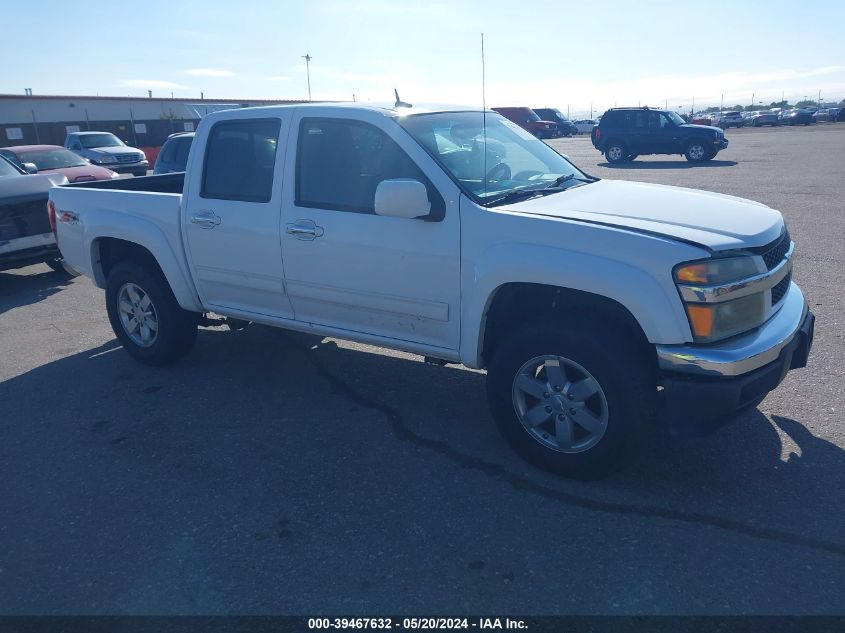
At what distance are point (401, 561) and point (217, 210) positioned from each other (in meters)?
2.91

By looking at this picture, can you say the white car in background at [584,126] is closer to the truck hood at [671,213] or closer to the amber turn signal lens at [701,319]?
the truck hood at [671,213]

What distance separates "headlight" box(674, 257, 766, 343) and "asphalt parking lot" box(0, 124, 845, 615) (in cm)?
91

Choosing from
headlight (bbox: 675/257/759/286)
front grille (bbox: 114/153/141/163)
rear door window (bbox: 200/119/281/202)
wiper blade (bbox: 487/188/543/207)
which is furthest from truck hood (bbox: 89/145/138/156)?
headlight (bbox: 675/257/759/286)

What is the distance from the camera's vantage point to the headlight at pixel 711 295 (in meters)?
3.25

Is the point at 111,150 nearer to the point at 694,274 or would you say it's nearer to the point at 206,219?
the point at 206,219

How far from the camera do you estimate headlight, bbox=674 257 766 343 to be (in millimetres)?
3250

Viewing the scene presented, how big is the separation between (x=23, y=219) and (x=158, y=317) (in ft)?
14.2

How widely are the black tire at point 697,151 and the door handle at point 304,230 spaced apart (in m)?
22.4

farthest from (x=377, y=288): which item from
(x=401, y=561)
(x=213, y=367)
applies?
(x=213, y=367)

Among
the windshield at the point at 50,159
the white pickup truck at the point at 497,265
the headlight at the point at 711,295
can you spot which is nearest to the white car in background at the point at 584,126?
the windshield at the point at 50,159

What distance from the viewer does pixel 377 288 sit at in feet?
14.1

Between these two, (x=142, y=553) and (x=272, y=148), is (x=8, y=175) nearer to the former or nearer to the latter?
(x=272, y=148)

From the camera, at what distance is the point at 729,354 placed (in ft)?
10.7

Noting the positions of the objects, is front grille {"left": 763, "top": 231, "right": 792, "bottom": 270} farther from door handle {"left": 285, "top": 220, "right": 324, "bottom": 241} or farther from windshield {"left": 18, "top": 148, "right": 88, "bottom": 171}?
windshield {"left": 18, "top": 148, "right": 88, "bottom": 171}
